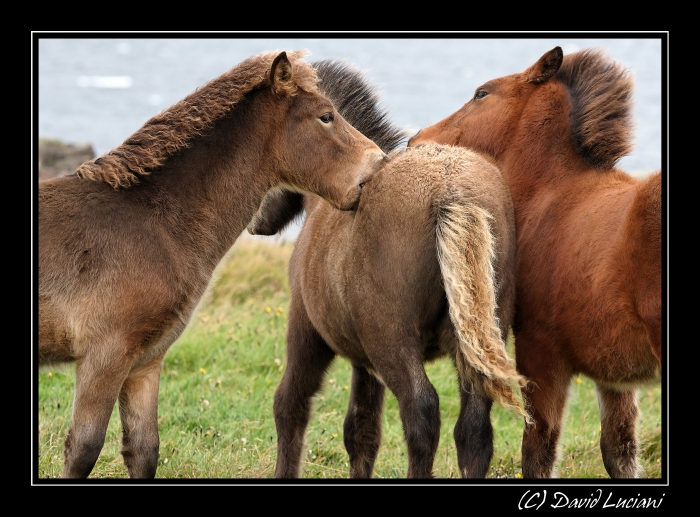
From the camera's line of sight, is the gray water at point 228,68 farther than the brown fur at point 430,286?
Yes

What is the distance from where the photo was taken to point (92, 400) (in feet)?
13.0

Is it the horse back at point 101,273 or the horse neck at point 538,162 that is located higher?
the horse neck at point 538,162

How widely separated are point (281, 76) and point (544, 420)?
2288mm

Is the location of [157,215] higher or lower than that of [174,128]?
lower

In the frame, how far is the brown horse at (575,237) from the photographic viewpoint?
391cm

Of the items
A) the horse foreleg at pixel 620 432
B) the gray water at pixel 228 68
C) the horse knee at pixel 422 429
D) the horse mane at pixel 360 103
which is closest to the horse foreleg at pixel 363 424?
the horse knee at pixel 422 429

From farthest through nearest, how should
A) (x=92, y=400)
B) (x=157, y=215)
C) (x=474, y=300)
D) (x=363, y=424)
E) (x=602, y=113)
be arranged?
(x=363, y=424)
(x=602, y=113)
(x=157, y=215)
(x=92, y=400)
(x=474, y=300)

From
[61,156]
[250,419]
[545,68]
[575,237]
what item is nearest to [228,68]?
[61,156]

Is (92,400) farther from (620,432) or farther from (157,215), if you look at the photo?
(620,432)

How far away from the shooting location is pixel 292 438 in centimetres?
483

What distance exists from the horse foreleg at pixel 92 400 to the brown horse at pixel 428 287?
1.11 meters

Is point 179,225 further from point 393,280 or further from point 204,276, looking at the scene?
point 393,280

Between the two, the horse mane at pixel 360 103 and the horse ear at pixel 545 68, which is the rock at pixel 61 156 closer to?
the horse mane at pixel 360 103
